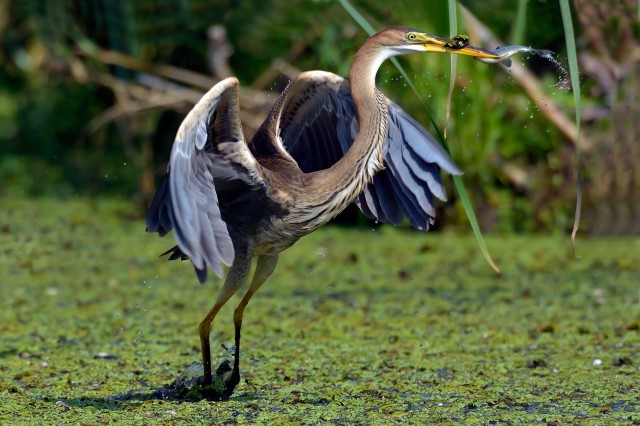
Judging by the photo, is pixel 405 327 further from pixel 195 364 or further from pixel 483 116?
pixel 483 116

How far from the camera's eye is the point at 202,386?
15.6 feet

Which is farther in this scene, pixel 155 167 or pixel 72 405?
pixel 155 167

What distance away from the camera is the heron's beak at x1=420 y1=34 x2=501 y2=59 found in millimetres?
4516

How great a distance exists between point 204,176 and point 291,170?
52 cm

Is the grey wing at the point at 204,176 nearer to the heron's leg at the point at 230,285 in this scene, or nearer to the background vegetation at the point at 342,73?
the heron's leg at the point at 230,285

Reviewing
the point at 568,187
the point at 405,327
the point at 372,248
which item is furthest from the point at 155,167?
the point at 405,327

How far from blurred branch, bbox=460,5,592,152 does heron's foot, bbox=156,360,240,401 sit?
13.4ft

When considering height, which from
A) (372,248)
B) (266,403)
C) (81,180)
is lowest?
(266,403)

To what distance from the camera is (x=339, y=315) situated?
6.32m

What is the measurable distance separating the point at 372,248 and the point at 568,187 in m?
1.54

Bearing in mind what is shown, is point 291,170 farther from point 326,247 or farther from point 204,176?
point 326,247

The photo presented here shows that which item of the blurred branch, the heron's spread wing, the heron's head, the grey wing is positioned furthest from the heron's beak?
the blurred branch

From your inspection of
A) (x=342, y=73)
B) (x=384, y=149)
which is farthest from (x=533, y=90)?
(x=384, y=149)

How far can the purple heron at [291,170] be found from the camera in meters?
4.19
